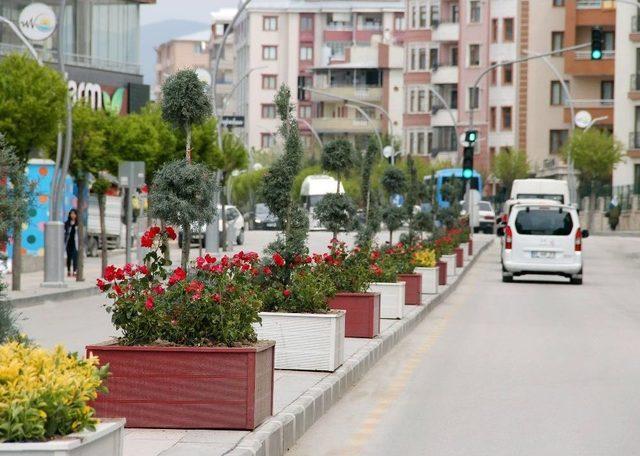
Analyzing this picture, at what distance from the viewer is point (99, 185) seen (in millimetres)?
43125

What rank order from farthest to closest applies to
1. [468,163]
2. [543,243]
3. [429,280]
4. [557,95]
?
[557,95]
[468,163]
[543,243]
[429,280]

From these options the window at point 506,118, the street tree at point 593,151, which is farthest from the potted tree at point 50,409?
the window at point 506,118

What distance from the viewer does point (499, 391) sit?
15.5 metres

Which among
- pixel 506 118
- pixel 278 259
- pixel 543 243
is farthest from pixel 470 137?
pixel 506 118

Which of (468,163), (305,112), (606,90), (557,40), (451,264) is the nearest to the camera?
(451,264)

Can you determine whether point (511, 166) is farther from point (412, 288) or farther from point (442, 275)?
point (412, 288)

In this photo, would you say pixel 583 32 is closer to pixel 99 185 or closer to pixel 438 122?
pixel 438 122

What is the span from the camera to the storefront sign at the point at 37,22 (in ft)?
140

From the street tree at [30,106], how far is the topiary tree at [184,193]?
1943 centimetres

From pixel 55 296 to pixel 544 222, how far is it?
13421 mm

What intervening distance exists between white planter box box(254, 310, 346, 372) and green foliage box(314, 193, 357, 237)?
37.2 feet

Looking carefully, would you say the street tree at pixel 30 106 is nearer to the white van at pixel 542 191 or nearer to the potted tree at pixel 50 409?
the potted tree at pixel 50 409

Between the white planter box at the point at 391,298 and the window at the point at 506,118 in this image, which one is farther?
the window at the point at 506,118

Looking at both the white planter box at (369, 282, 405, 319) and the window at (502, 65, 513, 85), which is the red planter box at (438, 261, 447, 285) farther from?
the window at (502, 65, 513, 85)
